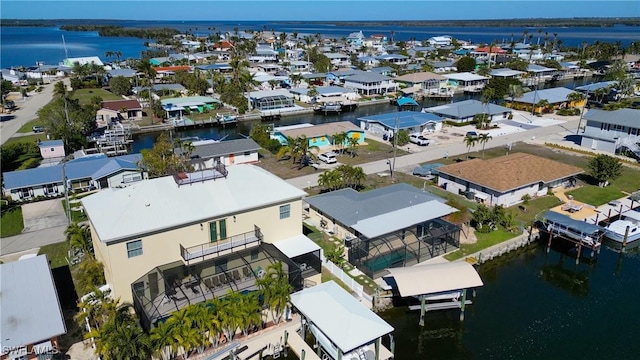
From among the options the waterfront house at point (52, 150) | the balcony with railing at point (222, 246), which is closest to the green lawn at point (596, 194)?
Answer: the balcony with railing at point (222, 246)

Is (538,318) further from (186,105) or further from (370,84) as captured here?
(370,84)

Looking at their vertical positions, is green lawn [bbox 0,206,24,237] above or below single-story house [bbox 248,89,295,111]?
below

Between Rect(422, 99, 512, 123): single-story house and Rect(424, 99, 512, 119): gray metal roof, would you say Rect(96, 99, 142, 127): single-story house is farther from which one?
Rect(424, 99, 512, 119): gray metal roof

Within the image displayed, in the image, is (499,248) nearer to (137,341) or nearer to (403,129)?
(137,341)

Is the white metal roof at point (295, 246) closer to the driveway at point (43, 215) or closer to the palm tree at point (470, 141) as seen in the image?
the driveway at point (43, 215)

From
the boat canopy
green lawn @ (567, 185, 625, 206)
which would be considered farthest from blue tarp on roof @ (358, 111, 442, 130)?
the boat canopy

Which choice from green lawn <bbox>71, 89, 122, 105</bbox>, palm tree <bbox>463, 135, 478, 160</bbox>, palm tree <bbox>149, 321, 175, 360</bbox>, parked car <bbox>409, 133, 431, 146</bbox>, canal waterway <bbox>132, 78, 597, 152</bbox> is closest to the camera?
palm tree <bbox>149, 321, 175, 360</bbox>
